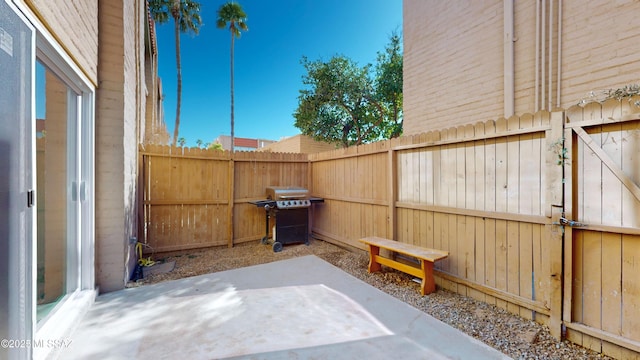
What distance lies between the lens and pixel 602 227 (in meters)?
2.05

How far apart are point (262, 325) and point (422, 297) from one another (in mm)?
1856

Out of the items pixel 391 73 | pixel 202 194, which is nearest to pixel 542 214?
pixel 202 194

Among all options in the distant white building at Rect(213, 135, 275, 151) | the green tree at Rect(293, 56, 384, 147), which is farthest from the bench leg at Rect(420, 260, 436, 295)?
the distant white building at Rect(213, 135, 275, 151)

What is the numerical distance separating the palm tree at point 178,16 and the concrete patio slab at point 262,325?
36.0 feet

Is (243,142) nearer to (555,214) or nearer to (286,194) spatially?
(286,194)

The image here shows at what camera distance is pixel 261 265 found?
13.4 ft

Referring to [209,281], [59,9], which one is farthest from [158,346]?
[59,9]

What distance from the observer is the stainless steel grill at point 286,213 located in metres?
5.04

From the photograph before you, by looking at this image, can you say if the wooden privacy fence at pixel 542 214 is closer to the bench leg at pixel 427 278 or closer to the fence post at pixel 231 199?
the bench leg at pixel 427 278

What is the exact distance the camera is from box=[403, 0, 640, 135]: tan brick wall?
3.13 metres

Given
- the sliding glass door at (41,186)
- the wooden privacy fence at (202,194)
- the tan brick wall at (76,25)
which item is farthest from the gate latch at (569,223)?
the wooden privacy fence at (202,194)

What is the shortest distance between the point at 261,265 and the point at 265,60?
11.5 m

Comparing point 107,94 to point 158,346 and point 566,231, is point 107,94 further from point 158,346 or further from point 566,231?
point 566,231

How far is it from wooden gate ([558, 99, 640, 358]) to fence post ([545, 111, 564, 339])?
4 cm
